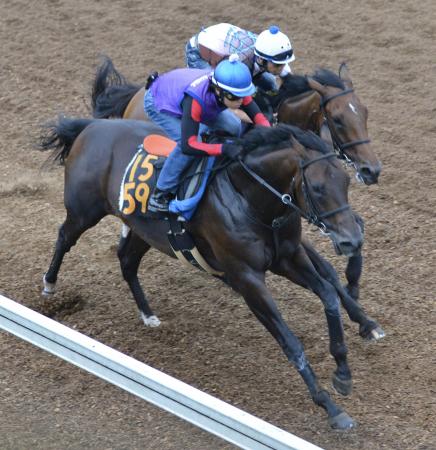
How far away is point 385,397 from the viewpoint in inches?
238

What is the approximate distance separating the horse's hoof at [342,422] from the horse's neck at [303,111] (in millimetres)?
2211

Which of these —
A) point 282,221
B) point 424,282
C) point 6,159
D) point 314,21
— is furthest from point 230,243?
point 314,21

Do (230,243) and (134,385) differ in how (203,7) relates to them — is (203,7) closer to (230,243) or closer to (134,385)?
(230,243)

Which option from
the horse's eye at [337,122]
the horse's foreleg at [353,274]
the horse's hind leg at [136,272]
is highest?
the horse's eye at [337,122]

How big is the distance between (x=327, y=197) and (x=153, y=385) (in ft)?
4.75

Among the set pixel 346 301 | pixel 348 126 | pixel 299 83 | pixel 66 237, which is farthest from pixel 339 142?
pixel 66 237

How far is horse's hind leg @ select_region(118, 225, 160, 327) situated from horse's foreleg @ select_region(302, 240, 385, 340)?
146 cm

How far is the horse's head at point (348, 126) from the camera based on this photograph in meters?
6.62

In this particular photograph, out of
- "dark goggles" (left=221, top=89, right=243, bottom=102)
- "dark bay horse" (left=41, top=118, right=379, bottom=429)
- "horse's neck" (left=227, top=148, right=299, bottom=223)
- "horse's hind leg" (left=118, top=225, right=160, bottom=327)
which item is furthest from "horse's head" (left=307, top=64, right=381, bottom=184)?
"horse's hind leg" (left=118, top=225, right=160, bottom=327)

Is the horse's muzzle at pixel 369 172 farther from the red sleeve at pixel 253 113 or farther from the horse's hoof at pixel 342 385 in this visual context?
the horse's hoof at pixel 342 385

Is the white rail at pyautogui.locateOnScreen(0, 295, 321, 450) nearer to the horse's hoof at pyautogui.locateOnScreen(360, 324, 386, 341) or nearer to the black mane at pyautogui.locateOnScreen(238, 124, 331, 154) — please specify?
the black mane at pyautogui.locateOnScreen(238, 124, 331, 154)

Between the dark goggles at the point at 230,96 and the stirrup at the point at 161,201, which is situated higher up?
the dark goggles at the point at 230,96

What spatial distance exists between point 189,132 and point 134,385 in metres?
1.66

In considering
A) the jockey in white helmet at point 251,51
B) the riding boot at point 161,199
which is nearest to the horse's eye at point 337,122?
the jockey in white helmet at point 251,51
